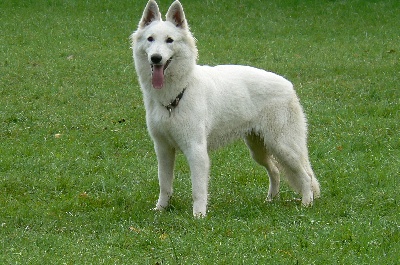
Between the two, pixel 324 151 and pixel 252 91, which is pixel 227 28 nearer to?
pixel 324 151

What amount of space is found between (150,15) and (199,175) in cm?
150

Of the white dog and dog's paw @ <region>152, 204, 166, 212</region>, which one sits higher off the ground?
the white dog

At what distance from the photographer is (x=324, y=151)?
9.41m

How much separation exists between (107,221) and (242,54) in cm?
1013

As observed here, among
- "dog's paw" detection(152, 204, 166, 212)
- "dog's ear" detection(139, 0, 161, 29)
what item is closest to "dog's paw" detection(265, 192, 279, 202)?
"dog's paw" detection(152, 204, 166, 212)

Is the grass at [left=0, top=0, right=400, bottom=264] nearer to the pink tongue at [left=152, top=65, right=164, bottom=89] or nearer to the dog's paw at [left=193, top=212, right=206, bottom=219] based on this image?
the dog's paw at [left=193, top=212, right=206, bottom=219]

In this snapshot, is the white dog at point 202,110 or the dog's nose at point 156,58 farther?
the white dog at point 202,110

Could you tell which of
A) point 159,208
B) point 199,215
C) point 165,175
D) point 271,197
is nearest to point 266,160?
point 271,197

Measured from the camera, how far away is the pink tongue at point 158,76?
271 inches

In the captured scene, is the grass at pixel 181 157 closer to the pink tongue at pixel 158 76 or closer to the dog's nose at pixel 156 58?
the pink tongue at pixel 158 76

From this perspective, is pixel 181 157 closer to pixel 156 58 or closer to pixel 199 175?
pixel 199 175

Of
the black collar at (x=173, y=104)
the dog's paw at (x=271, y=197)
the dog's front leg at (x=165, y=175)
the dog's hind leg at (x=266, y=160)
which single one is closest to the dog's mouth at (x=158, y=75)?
the black collar at (x=173, y=104)

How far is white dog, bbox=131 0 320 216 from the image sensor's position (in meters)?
6.97

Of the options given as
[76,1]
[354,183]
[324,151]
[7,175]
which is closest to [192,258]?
[354,183]
